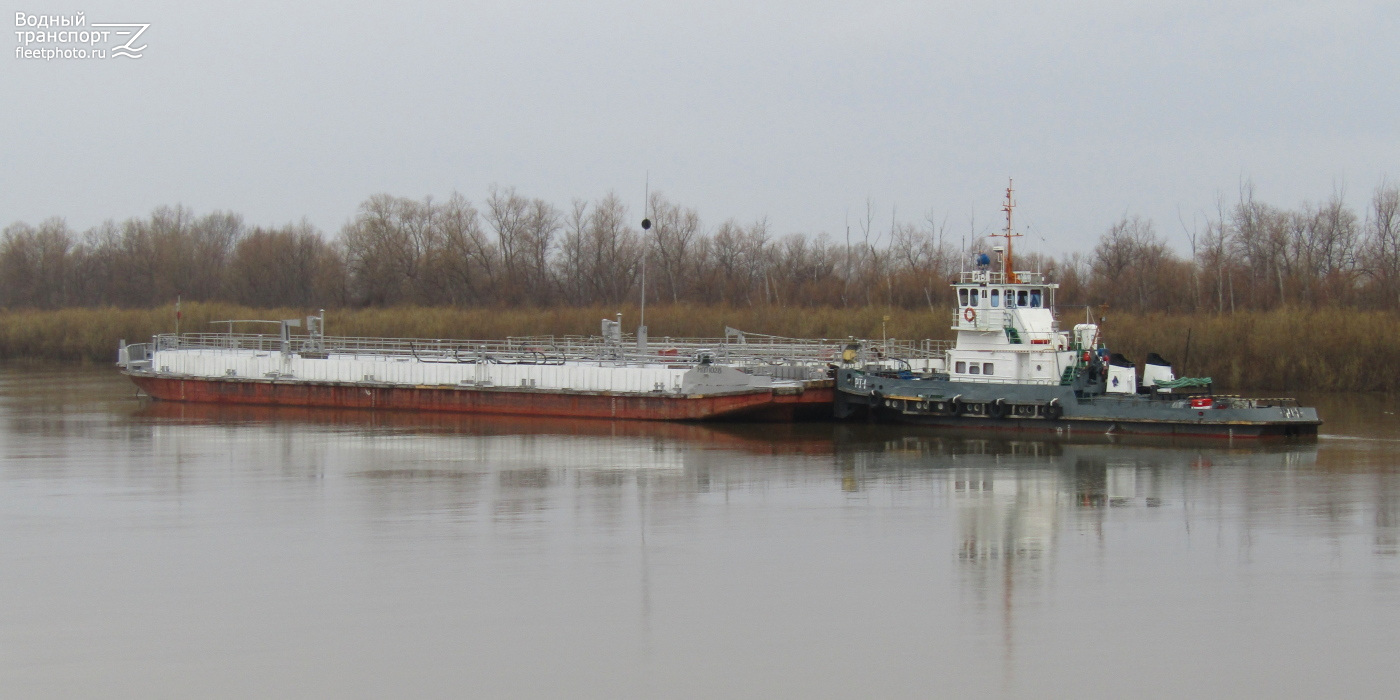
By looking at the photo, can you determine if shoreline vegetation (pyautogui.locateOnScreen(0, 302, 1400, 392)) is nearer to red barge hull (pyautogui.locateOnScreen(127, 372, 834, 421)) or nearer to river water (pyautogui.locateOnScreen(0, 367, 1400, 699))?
red barge hull (pyautogui.locateOnScreen(127, 372, 834, 421))

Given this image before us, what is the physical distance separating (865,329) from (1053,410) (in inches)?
956

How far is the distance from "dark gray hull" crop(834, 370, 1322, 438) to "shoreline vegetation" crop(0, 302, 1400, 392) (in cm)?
470

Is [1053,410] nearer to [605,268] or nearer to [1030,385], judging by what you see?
[1030,385]

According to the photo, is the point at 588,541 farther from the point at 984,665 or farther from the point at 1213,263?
the point at 1213,263

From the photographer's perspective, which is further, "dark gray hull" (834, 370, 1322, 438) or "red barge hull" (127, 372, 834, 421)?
"red barge hull" (127, 372, 834, 421)

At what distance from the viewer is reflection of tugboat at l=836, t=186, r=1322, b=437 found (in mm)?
30344

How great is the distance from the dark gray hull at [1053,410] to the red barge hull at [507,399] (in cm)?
185

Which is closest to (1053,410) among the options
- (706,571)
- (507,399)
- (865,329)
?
(507,399)

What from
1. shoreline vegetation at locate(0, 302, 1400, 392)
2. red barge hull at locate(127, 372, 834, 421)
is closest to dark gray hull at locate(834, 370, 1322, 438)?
red barge hull at locate(127, 372, 834, 421)

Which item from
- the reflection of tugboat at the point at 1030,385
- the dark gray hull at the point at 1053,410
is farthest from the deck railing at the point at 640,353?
the reflection of tugboat at the point at 1030,385

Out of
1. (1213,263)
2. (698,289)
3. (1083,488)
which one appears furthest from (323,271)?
(1083,488)

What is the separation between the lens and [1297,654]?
44.4ft

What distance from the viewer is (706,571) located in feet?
56.0

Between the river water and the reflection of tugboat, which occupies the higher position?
the reflection of tugboat
